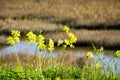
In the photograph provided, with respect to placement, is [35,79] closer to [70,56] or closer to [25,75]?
[25,75]

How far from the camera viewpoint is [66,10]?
28375 millimetres

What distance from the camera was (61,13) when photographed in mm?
27047

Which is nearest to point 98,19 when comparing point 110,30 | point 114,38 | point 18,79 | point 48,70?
point 110,30

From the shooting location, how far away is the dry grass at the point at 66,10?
24891mm

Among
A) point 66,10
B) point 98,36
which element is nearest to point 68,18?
point 66,10

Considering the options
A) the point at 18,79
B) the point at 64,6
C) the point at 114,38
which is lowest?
the point at 18,79

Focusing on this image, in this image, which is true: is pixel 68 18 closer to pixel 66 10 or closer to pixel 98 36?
pixel 66 10

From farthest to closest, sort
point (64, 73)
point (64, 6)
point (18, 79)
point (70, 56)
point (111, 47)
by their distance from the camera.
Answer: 1. point (64, 6)
2. point (111, 47)
3. point (70, 56)
4. point (64, 73)
5. point (18, 79)

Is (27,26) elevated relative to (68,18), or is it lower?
lower

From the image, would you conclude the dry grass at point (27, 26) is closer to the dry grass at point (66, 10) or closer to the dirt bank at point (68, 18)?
the dirt bank at point (68, 18)

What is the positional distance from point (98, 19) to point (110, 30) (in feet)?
8.03

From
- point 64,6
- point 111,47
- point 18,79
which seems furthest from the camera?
point 64,6

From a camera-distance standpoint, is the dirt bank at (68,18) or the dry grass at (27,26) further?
the dry grass at (27,26)

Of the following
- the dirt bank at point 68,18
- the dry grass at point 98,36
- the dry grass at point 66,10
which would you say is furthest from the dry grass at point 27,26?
the dry grass at point 98,36
